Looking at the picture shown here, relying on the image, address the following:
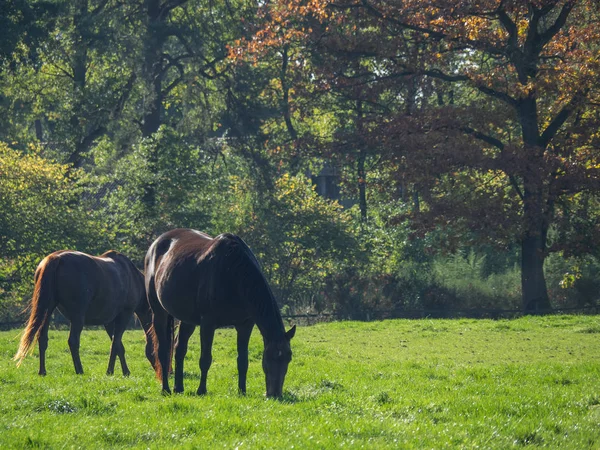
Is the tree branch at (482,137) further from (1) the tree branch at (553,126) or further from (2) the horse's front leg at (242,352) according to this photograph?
(2) the horse's front leg at (242,352)

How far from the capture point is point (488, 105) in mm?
28203

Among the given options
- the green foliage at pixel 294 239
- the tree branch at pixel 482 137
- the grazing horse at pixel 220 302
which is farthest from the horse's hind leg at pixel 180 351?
the green foliage at pixel 294 239

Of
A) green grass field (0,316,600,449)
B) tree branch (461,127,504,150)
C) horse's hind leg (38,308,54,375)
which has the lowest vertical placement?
green grass field (0,316,600,449)

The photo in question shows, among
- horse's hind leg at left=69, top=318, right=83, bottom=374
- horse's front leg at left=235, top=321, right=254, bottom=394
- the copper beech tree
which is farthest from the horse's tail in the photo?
the copper beech tree

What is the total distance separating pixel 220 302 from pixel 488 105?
19.6 meters

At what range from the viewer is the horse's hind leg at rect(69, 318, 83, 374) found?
14.0 meters

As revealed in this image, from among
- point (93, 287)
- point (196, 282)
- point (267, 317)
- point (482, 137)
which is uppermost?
point (482, 137)

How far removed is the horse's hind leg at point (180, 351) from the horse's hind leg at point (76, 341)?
10.2 ft

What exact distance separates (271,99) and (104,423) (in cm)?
2761

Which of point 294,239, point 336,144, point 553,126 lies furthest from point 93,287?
point 294,239

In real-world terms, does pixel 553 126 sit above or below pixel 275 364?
→ above

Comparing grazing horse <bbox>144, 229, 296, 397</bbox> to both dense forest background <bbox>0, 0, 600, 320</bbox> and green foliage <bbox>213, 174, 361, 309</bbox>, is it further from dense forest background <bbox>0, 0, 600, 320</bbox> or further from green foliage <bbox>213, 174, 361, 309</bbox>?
green foliage <bbox>213, 174, 361, 309</bbox>

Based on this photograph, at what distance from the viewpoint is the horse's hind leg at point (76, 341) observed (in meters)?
14.0

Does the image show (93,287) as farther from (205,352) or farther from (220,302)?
(220,302)
